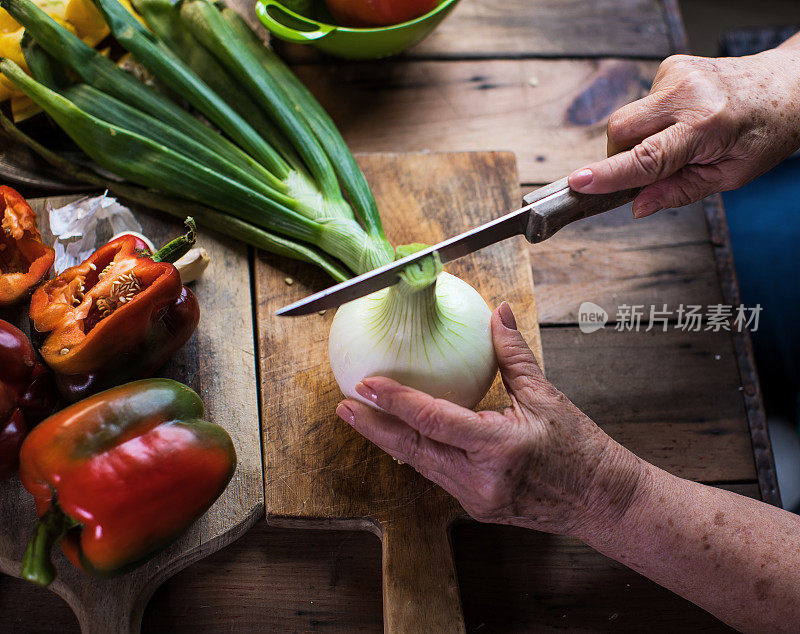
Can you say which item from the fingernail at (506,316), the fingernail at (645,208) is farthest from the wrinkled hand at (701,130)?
the fingernail at (506,316)

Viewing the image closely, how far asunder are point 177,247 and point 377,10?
0.66 meters

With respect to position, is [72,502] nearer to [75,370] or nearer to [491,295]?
[75,370]

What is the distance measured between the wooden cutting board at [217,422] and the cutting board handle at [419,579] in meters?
0.24

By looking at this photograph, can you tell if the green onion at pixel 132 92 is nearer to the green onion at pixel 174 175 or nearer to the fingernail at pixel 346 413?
the green onion at pixel 174 175

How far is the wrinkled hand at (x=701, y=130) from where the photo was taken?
1048mm

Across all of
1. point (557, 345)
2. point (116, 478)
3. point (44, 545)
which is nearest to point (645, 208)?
point (557, 345)

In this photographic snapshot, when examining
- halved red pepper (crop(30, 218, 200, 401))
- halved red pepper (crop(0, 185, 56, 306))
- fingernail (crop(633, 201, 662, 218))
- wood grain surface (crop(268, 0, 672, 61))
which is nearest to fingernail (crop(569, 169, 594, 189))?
fingernail (crop(633, 201, 662, 218))

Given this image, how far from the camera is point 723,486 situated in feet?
4.13

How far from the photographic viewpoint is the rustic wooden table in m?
1.17

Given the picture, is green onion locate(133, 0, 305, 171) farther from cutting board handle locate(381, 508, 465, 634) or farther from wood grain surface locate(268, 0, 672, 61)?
cutting board handle locate(381, 508, 465, 634)

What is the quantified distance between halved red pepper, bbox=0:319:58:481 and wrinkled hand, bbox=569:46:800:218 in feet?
2.89

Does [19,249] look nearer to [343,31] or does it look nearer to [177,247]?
[177,247]

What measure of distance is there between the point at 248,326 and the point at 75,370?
12.1 inches

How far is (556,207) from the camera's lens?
102 cm
